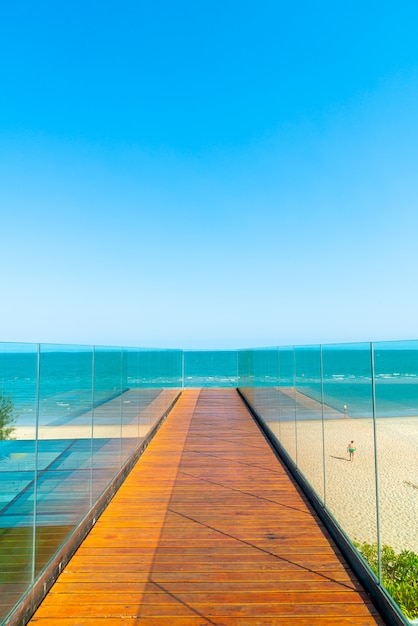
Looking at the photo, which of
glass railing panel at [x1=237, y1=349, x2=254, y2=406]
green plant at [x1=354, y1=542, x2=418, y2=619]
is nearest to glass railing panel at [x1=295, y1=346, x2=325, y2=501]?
green plant at [x1=354, y1=542, x2=418, y2=619]

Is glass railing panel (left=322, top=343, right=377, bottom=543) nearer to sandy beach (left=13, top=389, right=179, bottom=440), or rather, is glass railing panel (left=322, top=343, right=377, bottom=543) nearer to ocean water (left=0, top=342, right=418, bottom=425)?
ocean water (left=0, top=342, right=418, bottom=425)

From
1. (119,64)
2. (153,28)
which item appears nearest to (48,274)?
(119,64)

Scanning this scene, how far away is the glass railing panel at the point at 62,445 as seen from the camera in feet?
7.85

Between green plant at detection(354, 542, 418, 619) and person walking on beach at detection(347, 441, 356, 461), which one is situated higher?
person walking on beach at detection(347, 441, 356, 461)

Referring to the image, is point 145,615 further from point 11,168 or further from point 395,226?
point 395,226

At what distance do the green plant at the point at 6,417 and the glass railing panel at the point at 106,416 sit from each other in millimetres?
1677

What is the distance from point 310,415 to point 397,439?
6.33 feet

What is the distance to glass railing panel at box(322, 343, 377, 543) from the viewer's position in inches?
104

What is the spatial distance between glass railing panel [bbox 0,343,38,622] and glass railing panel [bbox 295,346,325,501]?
265 centimetres

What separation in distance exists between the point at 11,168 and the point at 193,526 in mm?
18643

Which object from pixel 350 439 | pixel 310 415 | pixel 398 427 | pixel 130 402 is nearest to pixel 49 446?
pixel 398 427

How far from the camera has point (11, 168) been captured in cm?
1723

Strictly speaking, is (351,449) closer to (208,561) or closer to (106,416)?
(208,561)

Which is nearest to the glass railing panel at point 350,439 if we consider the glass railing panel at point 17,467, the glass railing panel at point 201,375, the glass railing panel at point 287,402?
the glass railing panel at point 287,402
